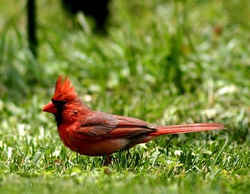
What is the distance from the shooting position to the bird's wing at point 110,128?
158 inches

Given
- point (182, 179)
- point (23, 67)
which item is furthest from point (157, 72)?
point (182, 179)

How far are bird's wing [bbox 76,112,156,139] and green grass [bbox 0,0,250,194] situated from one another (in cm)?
21

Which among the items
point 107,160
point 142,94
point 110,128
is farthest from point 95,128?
point 142,94

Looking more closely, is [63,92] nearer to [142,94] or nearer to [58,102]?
[58,102]

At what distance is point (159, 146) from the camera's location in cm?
463

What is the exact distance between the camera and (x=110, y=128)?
4.08 metres

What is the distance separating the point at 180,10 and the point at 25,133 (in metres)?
3.65

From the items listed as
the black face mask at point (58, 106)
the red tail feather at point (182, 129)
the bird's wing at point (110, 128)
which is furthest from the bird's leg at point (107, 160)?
A: the black face mask at point (58, 106)

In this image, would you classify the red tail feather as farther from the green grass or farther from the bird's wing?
the green grass

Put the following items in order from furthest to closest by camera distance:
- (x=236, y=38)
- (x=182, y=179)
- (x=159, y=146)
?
(x=236, y=38)
(x=159, y=146)
(x=182, y=179)

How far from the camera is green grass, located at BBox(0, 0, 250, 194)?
3369 millimetres

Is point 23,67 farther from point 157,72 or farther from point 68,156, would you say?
point 68,156

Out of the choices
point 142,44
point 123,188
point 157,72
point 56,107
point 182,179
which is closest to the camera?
point 123,188

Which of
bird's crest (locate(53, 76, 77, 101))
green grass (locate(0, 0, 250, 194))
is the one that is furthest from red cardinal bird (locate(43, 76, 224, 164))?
green grass (locate(0, 0, 250, 194))
